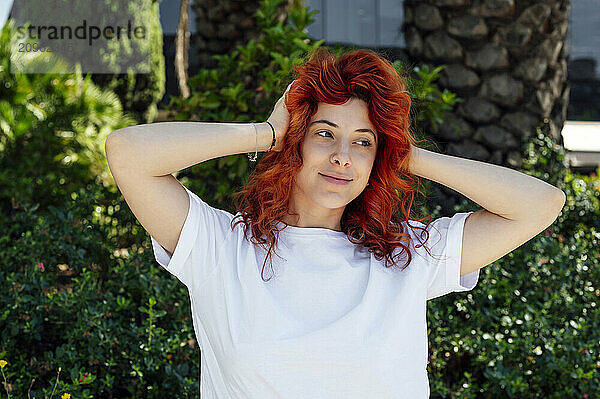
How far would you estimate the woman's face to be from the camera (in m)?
1.64

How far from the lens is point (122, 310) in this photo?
2756 millimetres

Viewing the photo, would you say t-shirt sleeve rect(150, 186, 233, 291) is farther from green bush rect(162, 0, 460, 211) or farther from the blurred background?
green bush rect(162, 0, 460, 211)

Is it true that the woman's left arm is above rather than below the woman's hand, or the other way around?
below

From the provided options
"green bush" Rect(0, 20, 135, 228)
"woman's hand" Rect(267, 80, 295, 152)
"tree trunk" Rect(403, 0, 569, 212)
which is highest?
"woman's hand" Rect(267, 80, 295, 152)

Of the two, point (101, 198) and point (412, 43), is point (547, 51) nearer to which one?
point (412, 43)

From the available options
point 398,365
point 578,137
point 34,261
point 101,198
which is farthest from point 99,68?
point 398,365

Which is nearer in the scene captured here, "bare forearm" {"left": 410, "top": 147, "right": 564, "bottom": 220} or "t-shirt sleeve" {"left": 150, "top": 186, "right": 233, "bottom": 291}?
"t-shirt sleeve" {"left": 150, "top": 186, "right": 233, "bottom": 291}

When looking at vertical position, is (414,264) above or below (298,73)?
below

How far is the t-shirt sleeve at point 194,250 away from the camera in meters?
1.57

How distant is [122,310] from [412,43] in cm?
232

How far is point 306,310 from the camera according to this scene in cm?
155

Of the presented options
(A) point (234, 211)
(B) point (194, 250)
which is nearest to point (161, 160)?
(B) point (194, 250)

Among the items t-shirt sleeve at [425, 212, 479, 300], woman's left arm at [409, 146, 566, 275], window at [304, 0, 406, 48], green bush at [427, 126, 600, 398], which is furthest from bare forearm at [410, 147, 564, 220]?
window at [304, 0, 406, 48]

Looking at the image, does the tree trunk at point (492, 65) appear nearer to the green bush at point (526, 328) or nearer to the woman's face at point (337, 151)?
the green bush at point (526, 328)
